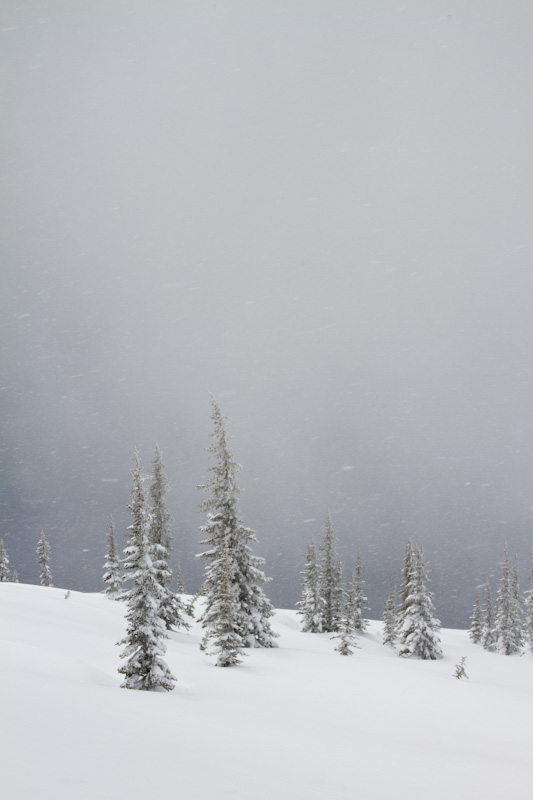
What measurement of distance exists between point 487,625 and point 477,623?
219 centimetres

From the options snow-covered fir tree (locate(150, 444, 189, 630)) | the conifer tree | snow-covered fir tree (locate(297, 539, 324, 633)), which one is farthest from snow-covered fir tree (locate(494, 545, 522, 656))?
snow-covered fir tree (locate(150, 444, 189, 630))

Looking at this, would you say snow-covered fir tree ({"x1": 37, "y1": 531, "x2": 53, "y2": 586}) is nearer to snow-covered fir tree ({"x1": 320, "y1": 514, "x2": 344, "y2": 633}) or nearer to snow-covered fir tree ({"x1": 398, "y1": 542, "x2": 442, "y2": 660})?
snow-covered fir tree ({"x1": 320, "y1": 514, "x2": 344, "y2": 633})

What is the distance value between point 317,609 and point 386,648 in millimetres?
7416

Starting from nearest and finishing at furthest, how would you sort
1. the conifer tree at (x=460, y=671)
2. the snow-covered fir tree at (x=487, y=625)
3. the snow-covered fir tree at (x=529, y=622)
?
the conifer tree at (x=460, y=671) → the snow-covered fir tree at (x=529, y=622) → the snow-covered fir tree at (x=487, y=625)

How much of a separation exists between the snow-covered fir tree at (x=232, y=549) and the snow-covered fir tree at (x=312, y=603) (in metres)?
23.8

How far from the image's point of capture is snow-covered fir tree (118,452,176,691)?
11320mm

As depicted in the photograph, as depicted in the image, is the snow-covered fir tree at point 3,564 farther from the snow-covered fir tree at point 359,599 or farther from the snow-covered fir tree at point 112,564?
the snow-covered fir tree at point 359,599

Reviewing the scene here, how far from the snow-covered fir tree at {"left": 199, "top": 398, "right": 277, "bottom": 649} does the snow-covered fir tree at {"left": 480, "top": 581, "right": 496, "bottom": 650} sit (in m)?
50.3

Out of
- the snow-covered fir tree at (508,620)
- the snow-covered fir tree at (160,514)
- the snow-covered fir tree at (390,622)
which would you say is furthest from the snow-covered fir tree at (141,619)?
the snow-covered fir tree at (508,620)

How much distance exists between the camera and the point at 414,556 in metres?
44.7

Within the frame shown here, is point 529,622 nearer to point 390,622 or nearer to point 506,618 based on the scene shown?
point 506,618

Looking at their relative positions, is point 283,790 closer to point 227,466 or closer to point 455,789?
point 455,789

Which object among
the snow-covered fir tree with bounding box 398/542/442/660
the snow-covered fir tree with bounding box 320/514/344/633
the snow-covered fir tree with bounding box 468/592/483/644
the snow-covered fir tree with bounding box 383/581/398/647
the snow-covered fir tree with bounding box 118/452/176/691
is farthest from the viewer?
the snow-covered fir tree with bounding box 468/592/483/644

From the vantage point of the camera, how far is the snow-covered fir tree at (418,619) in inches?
1641
